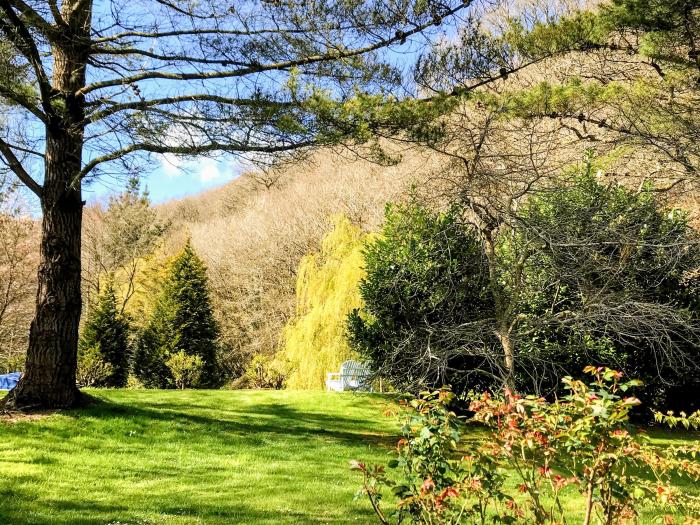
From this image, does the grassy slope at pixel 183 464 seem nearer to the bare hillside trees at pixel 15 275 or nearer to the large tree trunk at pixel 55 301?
the large tree trunk at pixel 55 301

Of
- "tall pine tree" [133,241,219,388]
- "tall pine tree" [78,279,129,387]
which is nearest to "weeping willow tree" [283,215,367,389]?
"tall pine tree" [133,241,219,388]

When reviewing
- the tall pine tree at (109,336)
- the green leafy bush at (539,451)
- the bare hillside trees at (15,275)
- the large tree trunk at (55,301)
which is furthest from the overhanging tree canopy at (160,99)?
the tall pine tree at (109,336)

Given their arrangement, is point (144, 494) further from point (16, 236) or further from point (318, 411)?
point (16, 236)

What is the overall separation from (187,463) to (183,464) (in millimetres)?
56

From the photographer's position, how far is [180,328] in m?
19.2

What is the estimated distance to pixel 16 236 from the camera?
14180mm

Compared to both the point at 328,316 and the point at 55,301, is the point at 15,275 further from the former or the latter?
the point at 55,301

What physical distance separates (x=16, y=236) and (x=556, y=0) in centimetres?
1316

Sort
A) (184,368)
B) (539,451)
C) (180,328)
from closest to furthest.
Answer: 1. (539,451)
2. (184,368)
3. (180,328)

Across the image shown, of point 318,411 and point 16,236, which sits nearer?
point 318,411

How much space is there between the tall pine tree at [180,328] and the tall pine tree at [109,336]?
0.91 meters

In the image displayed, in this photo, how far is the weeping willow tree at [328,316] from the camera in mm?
11875

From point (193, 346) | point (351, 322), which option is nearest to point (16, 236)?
point (193, 346)

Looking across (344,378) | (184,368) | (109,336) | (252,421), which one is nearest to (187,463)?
(252,421)
